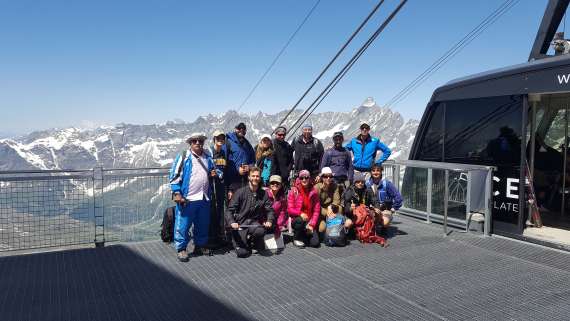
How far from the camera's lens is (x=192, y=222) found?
17.5ft

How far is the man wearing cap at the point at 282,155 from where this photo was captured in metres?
6.32

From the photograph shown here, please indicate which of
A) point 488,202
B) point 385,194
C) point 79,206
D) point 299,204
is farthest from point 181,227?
point 488,202

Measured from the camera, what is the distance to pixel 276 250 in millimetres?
5418

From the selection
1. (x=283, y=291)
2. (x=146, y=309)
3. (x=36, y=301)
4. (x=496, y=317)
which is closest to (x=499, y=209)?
(x=496, y=317)

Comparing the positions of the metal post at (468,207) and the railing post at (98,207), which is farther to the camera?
the metal post at (468,207)

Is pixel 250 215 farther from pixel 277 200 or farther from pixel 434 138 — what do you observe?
pixel 434 138

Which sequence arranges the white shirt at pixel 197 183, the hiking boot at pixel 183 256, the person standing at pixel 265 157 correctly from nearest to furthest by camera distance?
the hiking boot at pixel 183 256 < the white shirt at pixel 197 183 < the person standing at pixel 265 157

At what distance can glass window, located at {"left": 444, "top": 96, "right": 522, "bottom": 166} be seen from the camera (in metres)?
6.02

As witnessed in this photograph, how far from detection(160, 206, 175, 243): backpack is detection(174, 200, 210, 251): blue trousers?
25.8 inches

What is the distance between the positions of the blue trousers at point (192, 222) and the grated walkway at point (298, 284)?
293mm

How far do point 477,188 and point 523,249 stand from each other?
3.73 ft

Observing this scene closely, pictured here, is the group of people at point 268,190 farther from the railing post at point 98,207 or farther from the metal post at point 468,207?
the railing post at point 98,207

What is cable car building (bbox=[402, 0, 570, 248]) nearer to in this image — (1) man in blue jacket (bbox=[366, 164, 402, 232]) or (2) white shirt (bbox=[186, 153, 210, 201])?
(1) man in blue jacket (bbox=[366, 164, 402, 232])

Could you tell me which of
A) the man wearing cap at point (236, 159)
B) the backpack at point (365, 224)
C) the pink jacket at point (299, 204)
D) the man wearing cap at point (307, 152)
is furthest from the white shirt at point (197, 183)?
the backpack at point (365, 224)
